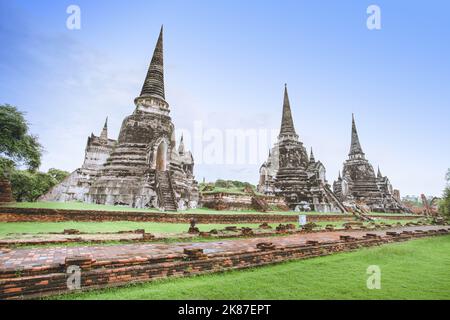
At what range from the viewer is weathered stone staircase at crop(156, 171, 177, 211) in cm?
1542

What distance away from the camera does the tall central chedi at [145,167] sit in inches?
637

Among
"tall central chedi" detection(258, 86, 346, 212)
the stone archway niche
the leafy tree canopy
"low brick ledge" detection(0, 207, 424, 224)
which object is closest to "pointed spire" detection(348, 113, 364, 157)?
"tall central chedi" detection(258, 86, 346, 212)

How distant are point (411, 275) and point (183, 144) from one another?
118ft

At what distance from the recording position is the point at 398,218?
27.1 meters

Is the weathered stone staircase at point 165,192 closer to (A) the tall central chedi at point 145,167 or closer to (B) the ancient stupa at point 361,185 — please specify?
(A) the tall central chedi at point 145,167

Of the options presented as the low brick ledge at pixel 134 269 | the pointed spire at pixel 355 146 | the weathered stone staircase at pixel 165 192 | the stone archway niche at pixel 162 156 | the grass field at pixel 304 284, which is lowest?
the grass field at pixel 304 284

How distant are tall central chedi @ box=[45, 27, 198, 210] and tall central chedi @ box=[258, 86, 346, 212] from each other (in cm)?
1006

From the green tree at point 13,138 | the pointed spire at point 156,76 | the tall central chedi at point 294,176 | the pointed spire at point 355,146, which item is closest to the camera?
the green tree at point 13,138

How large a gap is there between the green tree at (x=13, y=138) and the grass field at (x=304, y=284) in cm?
1385

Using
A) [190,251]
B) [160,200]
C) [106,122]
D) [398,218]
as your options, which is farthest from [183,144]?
[190,251]

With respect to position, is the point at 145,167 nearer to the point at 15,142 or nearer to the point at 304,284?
the point at 15,142

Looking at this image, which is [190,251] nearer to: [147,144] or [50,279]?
[50,279]

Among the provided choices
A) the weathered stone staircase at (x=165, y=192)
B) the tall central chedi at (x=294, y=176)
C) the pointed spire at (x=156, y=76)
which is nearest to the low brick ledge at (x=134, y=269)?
the weathered stone staircase at (x=165, y=192)

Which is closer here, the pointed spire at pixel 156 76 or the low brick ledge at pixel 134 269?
the low brick ledge at pixel 134 269
